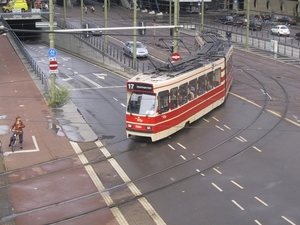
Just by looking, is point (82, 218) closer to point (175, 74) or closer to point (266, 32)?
point (175, 74)

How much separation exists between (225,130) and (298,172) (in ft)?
20.5

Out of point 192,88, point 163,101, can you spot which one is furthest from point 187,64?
point 163,101

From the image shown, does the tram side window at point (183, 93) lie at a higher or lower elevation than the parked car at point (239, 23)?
higher

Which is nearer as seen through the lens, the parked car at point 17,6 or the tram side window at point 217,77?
the tram side window at point 217,77

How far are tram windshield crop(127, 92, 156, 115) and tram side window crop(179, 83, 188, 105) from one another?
1.99 metres

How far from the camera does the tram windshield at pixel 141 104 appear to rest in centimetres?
2406

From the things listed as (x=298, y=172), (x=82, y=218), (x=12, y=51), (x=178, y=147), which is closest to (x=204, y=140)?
(x=178, y=147)

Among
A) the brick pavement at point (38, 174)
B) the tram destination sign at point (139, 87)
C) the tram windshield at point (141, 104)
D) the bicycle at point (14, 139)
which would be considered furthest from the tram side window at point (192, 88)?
the bicycle at point (14, 139)

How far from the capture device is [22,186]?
65.2 feet

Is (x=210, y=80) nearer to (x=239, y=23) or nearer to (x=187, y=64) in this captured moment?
(x=187, y=64)

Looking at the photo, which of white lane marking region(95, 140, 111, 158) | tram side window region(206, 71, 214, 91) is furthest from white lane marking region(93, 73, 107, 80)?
white lane marking region(95, 140, 111, 158)

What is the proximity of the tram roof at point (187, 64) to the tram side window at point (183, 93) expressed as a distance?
1.80 ft

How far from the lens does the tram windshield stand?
78.9 feet

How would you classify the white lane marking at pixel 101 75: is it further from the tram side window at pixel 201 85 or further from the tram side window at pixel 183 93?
the tram side window at pixel 183 93
